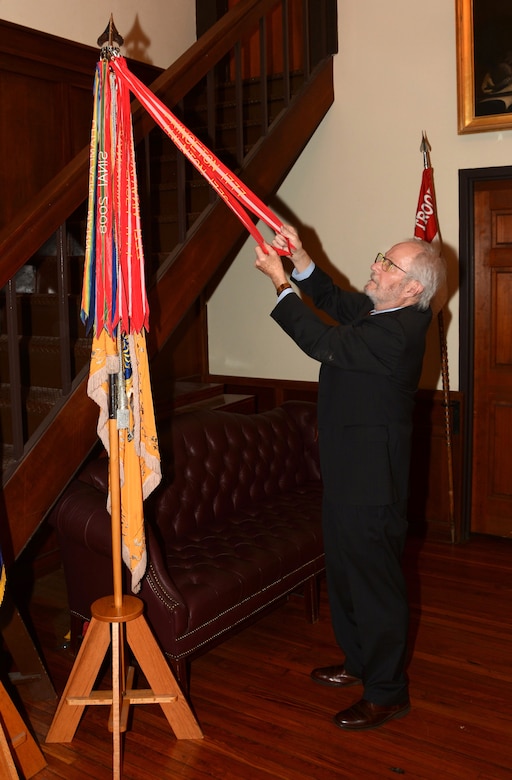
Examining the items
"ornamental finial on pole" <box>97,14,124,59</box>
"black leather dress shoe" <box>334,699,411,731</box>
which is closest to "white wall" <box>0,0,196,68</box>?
"ornamental finial on pole" <box>97,14,124,59</box>

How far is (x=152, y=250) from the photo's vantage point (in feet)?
14.5

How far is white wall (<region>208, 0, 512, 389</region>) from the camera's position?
16.3ft

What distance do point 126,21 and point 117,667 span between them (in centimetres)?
436

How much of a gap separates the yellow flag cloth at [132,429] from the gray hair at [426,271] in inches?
38.4

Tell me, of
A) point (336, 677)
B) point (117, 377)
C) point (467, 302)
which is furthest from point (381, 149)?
point (336, 677)

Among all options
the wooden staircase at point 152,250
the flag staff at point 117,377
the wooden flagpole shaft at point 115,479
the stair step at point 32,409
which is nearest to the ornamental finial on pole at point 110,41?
the flag staff at point 117,377

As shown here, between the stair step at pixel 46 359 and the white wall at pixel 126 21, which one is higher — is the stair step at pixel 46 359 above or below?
below

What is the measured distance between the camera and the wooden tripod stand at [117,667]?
2.64 meters

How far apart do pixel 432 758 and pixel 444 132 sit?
3665mm

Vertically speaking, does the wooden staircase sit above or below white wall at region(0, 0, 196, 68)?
below

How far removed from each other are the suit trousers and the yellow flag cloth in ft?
2.32

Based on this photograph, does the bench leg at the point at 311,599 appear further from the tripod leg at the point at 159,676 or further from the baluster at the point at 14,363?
the baluster at the point at 14,363

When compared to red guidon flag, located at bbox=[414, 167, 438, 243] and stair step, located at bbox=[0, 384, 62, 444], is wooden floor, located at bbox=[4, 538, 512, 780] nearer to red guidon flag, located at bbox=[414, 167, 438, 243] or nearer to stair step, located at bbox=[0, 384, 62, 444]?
stair step, located at bbox=[0, 384, 62, 444]

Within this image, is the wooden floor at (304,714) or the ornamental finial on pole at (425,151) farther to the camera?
the ornamental finial on pole at (425,151)
